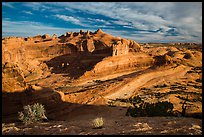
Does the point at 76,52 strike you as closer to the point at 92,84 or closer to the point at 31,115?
the point at 92,84

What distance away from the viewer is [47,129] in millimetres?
10188

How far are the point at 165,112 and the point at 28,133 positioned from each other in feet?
31.6

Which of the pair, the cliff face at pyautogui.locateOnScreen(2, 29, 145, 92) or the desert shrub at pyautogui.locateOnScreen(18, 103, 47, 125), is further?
the cliff face at pyautogui.locateOnScreen(2, 29, 145, 92)

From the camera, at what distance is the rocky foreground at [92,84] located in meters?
10.9

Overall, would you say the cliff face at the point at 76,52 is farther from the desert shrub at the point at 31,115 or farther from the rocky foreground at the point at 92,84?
the desert shrub at the point at 31,115

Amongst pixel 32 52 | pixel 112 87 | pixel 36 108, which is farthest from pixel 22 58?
pixel 36 108

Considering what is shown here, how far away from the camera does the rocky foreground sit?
10859 mm

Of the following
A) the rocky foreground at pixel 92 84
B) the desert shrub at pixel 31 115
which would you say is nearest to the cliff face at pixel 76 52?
the rocky foreground at pixel 92 84

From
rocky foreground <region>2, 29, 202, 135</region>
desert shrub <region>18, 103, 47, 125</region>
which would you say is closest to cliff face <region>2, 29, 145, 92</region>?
rocky foreground <region>2, 29, 202, 135</region>

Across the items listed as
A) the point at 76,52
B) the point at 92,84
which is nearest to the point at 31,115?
the point at 92,84

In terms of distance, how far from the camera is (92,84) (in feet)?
108

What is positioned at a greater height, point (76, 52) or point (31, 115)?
point (76, 52)

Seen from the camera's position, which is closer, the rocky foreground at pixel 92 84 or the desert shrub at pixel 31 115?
the rocky foreground at pixel 92 84

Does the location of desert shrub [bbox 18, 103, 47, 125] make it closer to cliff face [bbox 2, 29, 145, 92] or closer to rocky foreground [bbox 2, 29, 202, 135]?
rocky foreground [bbox 2, 29, 202, 135]
